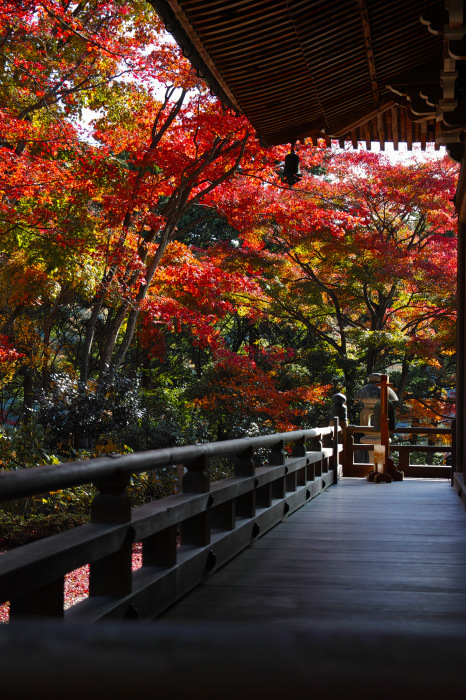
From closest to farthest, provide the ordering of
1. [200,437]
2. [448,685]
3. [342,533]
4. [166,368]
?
[448,685]
[342,533]
[200,437]
[166,368]

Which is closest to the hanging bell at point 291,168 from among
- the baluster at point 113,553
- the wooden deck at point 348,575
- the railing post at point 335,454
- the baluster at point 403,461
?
the wooden deck at point 348,575

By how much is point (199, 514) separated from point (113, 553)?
110 cm

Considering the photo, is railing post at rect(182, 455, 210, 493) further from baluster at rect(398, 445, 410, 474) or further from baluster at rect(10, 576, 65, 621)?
baluster at rect(398, 445, 410, 474)

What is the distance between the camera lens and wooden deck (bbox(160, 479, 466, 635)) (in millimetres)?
3057

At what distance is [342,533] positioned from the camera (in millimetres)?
5398

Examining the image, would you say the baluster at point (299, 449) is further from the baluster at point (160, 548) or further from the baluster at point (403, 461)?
the baluster at point (403, 461)

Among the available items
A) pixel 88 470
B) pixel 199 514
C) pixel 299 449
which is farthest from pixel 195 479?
pixel 299 449

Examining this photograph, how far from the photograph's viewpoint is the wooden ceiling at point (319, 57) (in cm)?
389

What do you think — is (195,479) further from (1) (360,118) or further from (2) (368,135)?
(2) (368,135)

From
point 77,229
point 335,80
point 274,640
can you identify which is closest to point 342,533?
point 335,80

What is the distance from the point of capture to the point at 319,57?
4.40 meters

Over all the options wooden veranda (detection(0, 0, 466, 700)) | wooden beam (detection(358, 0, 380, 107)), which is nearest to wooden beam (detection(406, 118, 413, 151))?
wooden veranda (detection(0, 0, 466, 700))

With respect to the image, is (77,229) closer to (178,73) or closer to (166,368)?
(178,73)

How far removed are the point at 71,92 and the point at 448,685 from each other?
12.6 metres
